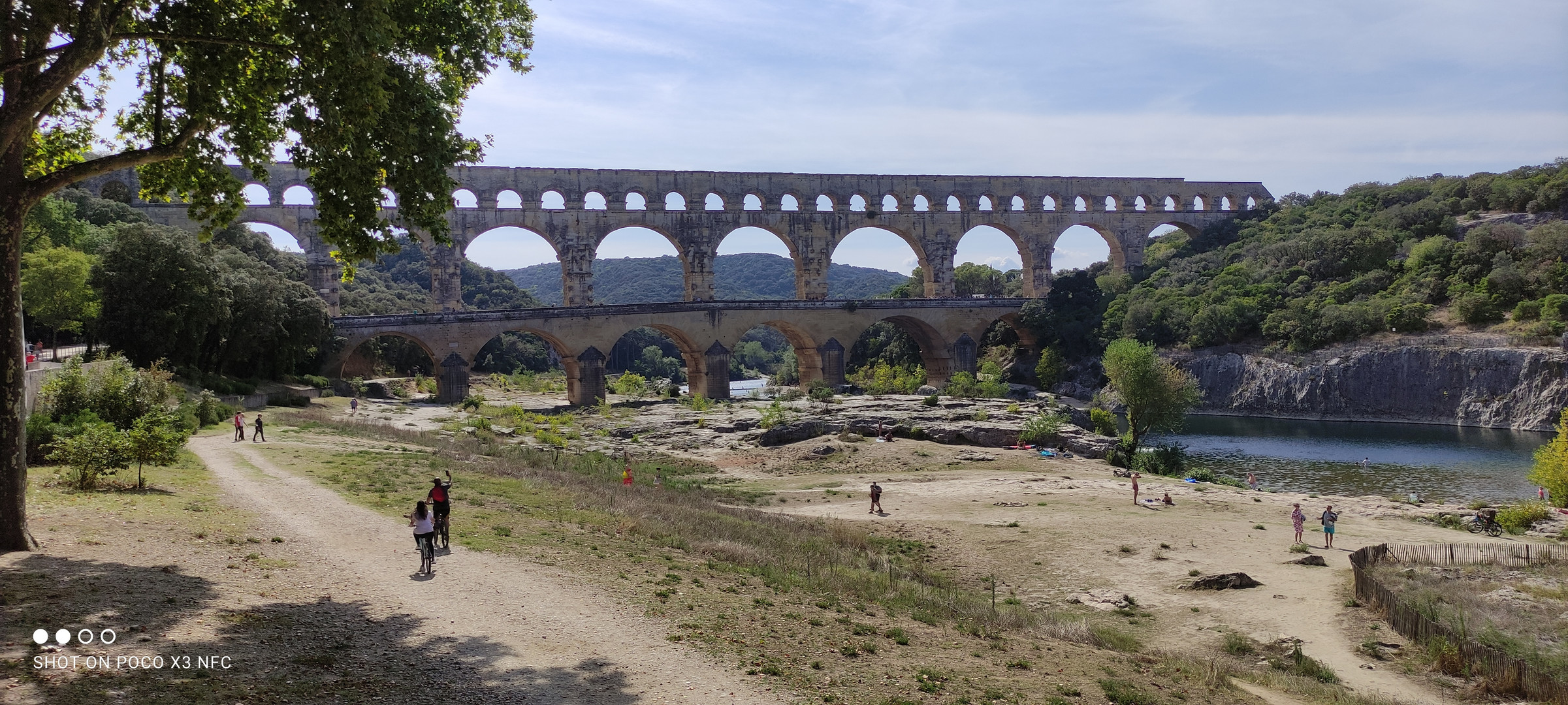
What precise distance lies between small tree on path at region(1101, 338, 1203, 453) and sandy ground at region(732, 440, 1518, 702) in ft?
19.3

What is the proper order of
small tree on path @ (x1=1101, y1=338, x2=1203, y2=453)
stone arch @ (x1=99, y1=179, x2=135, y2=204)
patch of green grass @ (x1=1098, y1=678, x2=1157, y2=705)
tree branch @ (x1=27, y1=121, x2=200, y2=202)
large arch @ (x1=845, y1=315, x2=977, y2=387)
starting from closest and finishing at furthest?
1. patch of green grass @ (x1=1098, y1=678, x2=1157, y2=705)
2. tree branch @ (x1=27, y1=121, x2=200, y2=202)
3. small tree on path @ (x1=1101, y1=338, x2=1203, y2=453)
4. stone arch @ (x1=99, y1=179, x2=135, y2=204)
5. large arch @ (x1=845, y1=315, x2=977, y2=387)

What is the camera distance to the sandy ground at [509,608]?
739 centimetres

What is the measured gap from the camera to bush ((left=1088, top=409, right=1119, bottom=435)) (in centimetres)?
3709

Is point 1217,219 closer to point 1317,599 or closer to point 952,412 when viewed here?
point 952,412

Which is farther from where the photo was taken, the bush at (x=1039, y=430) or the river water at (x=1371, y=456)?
the bush at (x=1039, y=430)

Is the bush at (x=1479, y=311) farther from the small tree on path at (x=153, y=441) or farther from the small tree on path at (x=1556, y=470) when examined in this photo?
the small tree on path at (x=153, y=441)

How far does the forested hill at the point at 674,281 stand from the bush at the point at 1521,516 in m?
101

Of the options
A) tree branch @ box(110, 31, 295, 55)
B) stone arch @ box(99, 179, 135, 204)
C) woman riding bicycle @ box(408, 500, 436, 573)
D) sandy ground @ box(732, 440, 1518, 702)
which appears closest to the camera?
tree branch @ box(110, 31, 295, 55)

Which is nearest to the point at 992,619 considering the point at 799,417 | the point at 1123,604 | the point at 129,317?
the point at 1123,604

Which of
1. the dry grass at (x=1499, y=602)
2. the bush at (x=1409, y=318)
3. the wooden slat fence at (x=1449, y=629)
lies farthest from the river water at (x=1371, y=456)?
the dry grass at (x=1499, y=602)

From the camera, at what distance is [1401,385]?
43.6 m

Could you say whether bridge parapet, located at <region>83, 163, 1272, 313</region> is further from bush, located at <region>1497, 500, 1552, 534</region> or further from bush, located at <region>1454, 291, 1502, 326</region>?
bush, located at <region>1497, 500, 1552, 534</region>

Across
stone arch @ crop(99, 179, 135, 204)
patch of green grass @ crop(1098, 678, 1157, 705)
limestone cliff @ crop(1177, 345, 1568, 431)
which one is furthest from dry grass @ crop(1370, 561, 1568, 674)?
stone arch @ crop(99, 179, 135, 204)

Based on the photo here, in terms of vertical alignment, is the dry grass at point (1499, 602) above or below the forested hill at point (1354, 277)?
below
